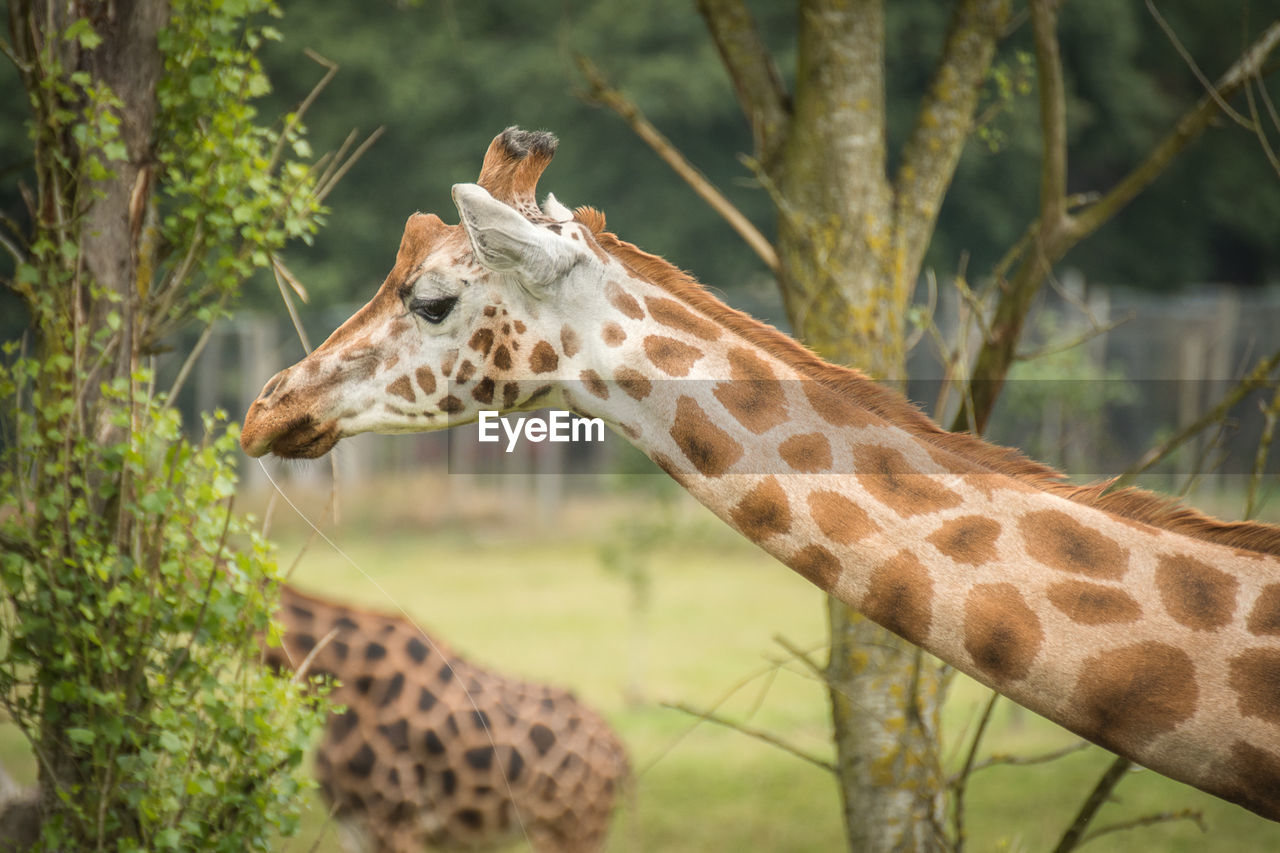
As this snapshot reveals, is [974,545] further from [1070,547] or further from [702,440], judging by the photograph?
[702,440]

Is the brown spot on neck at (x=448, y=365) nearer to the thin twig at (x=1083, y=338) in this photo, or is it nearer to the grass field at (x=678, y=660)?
the grass field at (x=678, y=660)

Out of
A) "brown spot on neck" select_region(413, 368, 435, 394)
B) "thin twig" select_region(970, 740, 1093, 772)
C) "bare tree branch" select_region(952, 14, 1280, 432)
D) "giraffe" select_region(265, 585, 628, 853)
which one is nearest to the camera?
"brown spot on neck" select_region(413, 368, 435, 394)

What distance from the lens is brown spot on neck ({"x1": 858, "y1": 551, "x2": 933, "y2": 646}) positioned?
221cm

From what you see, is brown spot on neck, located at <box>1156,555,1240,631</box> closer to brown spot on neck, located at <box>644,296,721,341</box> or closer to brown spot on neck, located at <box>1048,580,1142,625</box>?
brown spot on neck, located at <box>1048,580,1142,625</box>

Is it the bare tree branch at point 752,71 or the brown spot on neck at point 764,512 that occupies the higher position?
the bare tree branch at point 752,71

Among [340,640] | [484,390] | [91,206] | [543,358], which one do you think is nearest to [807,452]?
[543,358]

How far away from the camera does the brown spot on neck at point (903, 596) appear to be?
87.0 inches

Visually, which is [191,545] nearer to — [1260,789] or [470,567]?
[1260,789]

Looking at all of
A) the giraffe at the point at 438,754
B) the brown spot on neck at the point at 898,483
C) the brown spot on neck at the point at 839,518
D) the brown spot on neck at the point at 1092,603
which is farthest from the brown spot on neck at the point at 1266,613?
the giraffe at the point at 438,754

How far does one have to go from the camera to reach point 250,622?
2850 millimetres

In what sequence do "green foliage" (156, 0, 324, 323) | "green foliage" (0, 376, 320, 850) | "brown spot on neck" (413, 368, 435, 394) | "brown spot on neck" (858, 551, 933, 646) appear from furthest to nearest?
"green foliage" (156, 0, 324, 323)
"green foliage" (0, 376, 320, 850)
"brown spot on neck" (413, 368, 435, 394)
"brown spot on neck" (858, 551, 933, 646)

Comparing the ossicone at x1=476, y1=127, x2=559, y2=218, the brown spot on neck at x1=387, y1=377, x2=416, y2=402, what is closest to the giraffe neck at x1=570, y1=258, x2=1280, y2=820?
the ossicone at x1=476, y1=127, x2=559, y2=218

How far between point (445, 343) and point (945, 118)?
2.24 meters

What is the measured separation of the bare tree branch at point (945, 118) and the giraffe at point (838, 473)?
5.26 feet
